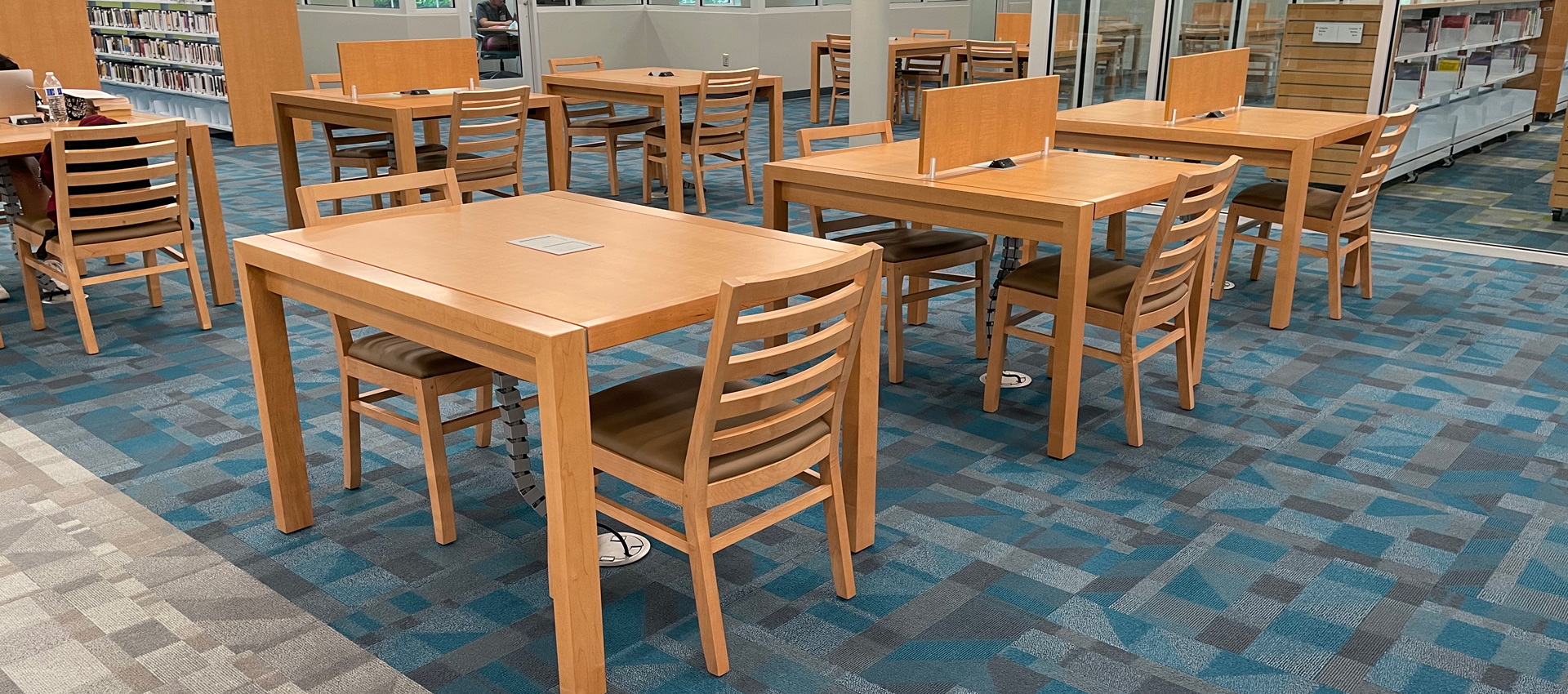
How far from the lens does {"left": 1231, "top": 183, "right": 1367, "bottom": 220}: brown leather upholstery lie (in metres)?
4.45

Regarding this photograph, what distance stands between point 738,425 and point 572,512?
13.8 inches

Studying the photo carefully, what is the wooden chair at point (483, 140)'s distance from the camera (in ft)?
17.2

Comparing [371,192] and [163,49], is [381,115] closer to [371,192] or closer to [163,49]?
[371,192]

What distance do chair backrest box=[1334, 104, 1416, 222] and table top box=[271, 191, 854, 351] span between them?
2630 millimetres

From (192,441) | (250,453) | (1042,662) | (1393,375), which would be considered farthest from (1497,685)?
(192,441)

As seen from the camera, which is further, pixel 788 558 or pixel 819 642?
pixel 788 558

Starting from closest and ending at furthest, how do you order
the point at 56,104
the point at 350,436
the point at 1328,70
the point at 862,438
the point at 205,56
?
the point at 862,438, the point at 350,436, the point at 56,104, the point at 1328,70, the point at 205,56

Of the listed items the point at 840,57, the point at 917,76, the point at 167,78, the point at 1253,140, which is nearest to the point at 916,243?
the point at 1253,140

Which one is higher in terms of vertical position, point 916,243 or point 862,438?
point 916,243

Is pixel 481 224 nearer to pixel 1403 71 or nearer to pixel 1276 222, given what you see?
pixel 1276 222

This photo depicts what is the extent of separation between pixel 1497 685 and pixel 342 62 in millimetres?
5326

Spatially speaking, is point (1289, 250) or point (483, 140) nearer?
point (1289, 250)

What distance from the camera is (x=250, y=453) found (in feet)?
10.6

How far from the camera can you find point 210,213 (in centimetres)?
459
